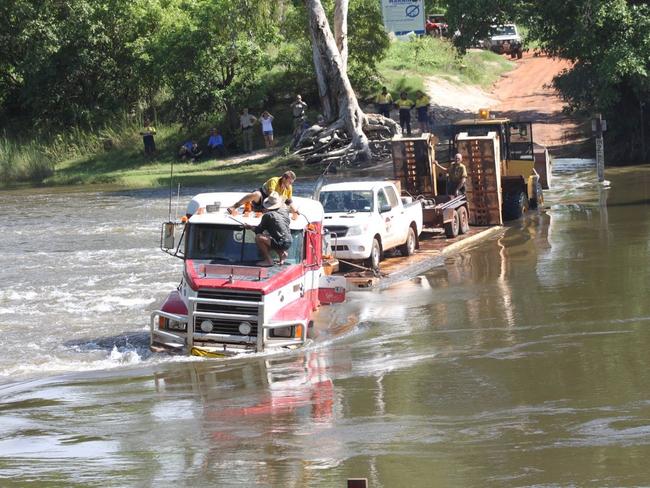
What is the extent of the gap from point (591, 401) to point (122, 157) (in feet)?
135

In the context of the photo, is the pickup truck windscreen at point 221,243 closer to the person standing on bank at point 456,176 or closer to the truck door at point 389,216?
the truck door at point 389,216

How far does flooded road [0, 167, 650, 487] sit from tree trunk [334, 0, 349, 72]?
21.6 m

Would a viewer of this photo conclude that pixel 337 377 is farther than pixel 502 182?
No

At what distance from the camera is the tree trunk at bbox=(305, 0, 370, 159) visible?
144ft

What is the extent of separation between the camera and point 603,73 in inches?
1495

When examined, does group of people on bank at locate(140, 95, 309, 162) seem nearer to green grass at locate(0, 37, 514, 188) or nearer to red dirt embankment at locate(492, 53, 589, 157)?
green grass at locate(0, 37, 514, 188)

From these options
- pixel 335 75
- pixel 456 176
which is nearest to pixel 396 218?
pixel 456 176

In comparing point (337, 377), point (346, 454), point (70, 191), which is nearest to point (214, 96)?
point (70, 191)

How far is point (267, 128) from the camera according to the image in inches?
1882

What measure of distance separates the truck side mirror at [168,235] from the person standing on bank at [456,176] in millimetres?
12798

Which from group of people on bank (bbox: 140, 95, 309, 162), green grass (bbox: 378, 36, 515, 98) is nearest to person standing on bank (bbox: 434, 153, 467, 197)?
group of people on bank (bbox: 140, 95, 309, 162)

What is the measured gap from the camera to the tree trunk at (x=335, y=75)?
43.9m

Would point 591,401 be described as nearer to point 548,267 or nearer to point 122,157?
point 548,267

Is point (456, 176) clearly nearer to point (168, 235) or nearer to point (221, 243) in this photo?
point (221, 243)
